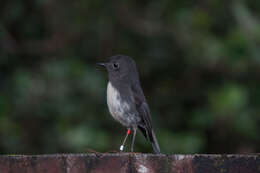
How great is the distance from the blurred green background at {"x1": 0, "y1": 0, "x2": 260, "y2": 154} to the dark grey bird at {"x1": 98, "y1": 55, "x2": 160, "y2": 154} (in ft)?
2.48

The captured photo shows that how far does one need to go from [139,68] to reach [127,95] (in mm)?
1733

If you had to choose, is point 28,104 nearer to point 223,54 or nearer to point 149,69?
point 149,69

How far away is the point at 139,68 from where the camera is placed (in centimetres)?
678

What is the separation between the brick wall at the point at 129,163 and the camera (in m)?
2.57

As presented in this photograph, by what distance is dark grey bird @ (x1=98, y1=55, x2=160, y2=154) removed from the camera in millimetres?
5027

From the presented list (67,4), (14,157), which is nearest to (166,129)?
(67,4)

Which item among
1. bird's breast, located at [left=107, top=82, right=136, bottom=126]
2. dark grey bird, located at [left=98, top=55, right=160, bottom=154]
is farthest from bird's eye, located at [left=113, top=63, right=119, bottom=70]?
bird's breast, located at [left=107, top=82, right=136, bottom=126]

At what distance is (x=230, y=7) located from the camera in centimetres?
641

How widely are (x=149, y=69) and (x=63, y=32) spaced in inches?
48.4

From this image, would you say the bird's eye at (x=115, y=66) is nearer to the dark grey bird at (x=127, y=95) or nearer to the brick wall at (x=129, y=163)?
the dark grey bird at (x=127, y=95)

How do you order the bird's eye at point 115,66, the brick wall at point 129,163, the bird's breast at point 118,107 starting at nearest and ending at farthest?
the brick wall at point 129,163 < the bird's breast at point 118,107 < the bird's eye at point 115,66

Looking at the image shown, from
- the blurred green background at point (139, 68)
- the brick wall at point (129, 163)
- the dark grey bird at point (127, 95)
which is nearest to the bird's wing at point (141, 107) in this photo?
the dark grey bird at point (127, 95)

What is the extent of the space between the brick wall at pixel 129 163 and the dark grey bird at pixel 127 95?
234 cm

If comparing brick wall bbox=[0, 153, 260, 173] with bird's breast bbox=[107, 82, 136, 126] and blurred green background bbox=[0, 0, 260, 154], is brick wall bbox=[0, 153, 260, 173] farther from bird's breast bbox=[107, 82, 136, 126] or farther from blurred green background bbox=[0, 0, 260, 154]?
blurred green background bbox=[0, 0, 260, 154]
